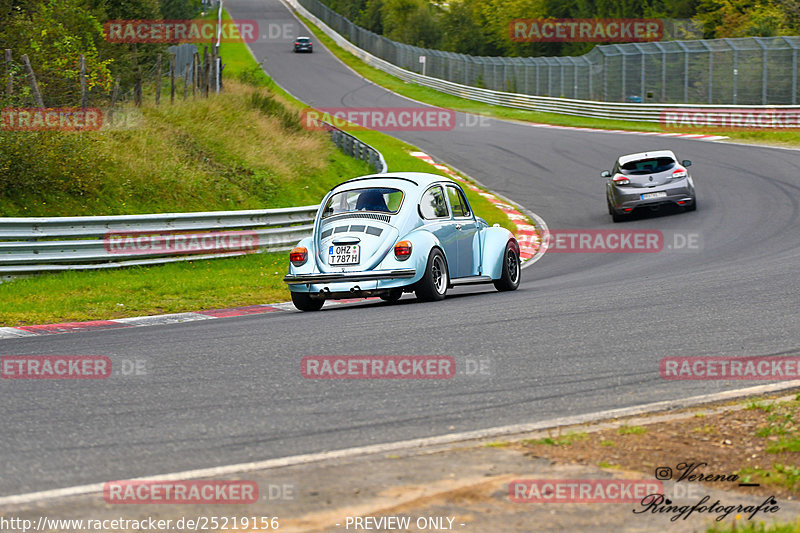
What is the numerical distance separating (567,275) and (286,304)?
5058mm

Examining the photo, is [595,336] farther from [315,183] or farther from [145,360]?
[315,183]

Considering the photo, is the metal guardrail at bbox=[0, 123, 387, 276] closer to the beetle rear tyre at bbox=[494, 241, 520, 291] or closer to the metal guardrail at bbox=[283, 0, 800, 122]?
the beetle rear tyre at bbox=[494, 241, 520, 291]

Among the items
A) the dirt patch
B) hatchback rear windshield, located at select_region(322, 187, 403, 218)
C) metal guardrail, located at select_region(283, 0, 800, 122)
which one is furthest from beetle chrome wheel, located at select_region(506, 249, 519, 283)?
metal guardrail, located at select_region(283, 0, 800, 122)

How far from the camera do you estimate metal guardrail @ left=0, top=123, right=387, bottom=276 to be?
1569 centimetres

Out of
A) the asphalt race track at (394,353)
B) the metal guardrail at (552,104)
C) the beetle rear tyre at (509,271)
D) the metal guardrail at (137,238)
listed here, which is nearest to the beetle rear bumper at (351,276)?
the asphalt race track at (394,353)

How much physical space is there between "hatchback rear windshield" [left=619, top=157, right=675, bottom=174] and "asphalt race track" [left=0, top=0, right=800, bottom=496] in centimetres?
556

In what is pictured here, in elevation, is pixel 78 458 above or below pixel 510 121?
above

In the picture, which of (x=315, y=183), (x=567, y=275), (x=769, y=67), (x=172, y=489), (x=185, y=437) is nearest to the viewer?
(x=172, y=489)

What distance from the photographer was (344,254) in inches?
500

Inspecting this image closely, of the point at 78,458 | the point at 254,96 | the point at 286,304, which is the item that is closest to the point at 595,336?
the point at 78,458

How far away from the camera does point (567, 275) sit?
1692 cm

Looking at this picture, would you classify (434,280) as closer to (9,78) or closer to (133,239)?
(133,239)

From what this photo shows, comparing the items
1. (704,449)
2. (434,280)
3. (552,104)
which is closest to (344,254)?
(434,280)

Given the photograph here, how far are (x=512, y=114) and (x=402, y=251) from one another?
42.5m
